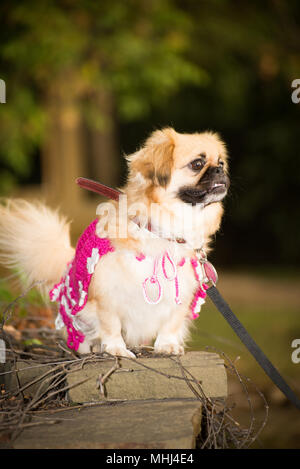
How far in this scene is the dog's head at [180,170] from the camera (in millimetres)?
2529

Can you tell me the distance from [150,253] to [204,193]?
408 millimetres

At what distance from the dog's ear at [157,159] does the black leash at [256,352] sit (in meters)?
0.60

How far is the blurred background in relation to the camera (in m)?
6.79

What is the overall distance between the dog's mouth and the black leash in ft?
1.47

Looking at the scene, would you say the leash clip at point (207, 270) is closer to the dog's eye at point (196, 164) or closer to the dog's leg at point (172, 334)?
the dog's leg at point (172, 334)

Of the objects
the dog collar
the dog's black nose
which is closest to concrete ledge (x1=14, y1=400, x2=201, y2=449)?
the dog collar

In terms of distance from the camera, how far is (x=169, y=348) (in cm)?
249

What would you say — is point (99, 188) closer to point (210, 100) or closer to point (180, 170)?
point (180, 170)

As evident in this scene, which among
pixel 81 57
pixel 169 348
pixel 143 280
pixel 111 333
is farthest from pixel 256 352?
pixel 81 57

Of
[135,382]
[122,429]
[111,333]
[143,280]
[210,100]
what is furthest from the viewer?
[210,100]

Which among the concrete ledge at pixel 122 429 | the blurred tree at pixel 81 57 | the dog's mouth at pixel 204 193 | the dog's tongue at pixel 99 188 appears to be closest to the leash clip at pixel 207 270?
the dog's mouth at pixel 204 193

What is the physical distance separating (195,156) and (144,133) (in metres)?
13.5
